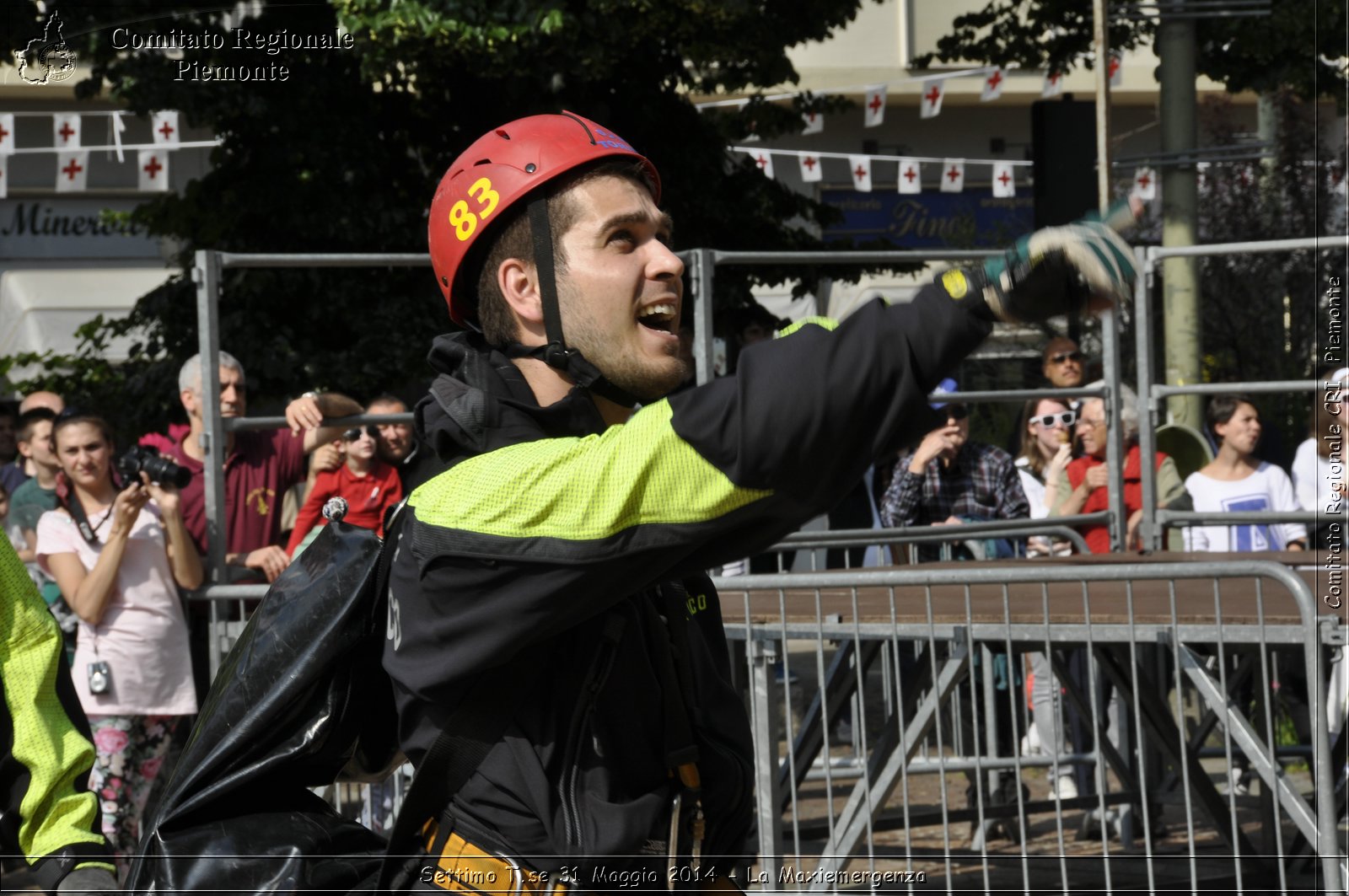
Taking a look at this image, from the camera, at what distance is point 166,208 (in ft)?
40.7

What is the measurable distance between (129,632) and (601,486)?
458cm

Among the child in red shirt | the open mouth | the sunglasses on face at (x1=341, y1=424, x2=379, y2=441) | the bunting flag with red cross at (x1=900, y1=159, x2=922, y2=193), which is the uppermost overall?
the bunting flag with red cross at (x1=900, y1=159, x2=922, y2=193)

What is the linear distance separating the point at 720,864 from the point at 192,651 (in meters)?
4.53

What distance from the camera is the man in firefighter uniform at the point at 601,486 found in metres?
1.66

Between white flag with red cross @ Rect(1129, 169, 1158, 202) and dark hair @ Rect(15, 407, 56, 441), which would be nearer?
dark hair @ Rect(15, 407, 56, 441)

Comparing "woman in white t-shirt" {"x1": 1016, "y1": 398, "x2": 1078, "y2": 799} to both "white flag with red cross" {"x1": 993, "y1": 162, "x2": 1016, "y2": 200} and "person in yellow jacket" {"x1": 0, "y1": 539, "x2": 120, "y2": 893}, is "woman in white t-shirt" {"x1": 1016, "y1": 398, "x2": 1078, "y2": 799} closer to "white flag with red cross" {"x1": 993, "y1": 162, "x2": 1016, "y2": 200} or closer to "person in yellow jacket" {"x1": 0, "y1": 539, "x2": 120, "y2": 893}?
"person in yellow jacket" {"x1": 0, "y1": 539, "x2": 120, "y2": 893}

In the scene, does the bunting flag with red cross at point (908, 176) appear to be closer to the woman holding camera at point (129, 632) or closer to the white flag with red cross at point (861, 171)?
the white flag with red cross at point (861, 171)

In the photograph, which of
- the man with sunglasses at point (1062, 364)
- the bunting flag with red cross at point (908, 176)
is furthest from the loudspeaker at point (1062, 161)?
the bunting flag with red cross at point (908, 176)

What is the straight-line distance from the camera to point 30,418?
9.08 m

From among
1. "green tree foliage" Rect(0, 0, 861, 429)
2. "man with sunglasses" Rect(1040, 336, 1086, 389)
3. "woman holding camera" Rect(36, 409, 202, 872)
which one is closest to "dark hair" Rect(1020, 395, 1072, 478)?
"man with sunglasses" Rect(1040, 336, 1086, 389)

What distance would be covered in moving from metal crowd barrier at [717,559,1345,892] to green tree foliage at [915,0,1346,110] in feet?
26.1

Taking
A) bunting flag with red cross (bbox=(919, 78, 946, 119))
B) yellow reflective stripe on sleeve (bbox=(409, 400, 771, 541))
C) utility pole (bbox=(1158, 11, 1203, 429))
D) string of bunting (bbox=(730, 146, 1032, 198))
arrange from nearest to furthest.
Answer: yellow reflective stripe on sleeve (bbox=(409, 400, 771, 541)) → utility pole (bbox=(1158, 11, 1203, 429)) → bunting flag with red cross (bbox=(919, 78, 946, 119)) → string of bunting (bbox=(730, 146, 1032, 198))

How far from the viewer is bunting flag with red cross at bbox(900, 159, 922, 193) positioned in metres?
19.8

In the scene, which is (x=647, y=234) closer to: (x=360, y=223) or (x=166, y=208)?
(x=360, y=223)
